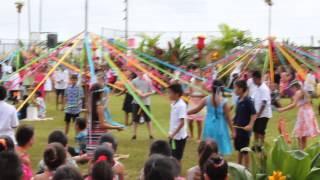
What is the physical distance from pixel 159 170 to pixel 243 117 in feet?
14.7

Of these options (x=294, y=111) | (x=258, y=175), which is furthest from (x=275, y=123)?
(x=258, y=175)

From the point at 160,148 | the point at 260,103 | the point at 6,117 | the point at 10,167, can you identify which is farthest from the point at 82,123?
the point at 10,167

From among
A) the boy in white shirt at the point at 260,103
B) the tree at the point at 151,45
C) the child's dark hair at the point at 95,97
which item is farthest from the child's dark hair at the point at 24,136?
the tree at the point at 151,45

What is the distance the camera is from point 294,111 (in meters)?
Result: 18.1

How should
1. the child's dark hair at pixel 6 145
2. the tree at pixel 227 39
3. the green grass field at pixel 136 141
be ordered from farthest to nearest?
the tree at pixel 227 39 < the green grass field at pixel 136 141 < the child's dark hair at pixel 6 145

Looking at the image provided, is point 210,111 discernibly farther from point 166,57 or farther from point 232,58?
point 166,57

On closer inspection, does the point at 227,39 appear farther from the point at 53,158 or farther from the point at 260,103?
the point at 53,158

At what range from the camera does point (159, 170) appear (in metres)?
4.22

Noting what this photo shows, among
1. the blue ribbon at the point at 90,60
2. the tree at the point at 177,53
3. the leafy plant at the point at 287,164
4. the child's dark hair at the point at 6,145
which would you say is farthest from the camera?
the tree at the point at 177,53

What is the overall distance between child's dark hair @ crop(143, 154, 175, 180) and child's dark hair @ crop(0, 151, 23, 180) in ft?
3.10

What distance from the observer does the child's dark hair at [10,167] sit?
4.27 m

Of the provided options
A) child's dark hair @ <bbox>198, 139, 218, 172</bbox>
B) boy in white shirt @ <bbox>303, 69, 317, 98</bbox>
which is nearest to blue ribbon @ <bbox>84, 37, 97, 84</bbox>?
child's dark hair @ <bbox>198, 139, 218, 172</bbox>

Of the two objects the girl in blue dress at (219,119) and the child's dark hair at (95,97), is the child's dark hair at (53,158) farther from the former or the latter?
the girl in blue dress at (219,119)

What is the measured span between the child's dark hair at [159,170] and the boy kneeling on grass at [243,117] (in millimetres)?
4219
